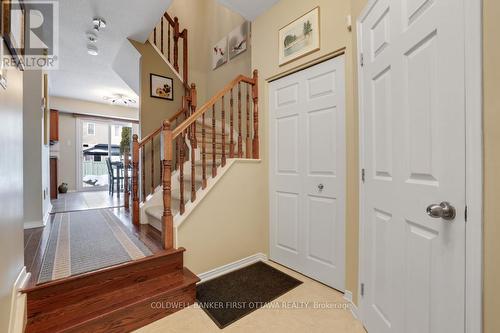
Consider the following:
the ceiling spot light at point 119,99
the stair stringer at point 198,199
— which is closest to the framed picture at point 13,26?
the stair stringer at point 198,199

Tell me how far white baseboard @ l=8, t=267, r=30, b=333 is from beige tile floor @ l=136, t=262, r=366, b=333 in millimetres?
638

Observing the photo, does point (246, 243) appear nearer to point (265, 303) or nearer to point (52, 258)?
point (265, 303)

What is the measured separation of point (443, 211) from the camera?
35.3 inches

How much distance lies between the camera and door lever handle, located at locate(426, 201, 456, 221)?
0.88 meters

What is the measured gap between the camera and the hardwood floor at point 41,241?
1.62 metres

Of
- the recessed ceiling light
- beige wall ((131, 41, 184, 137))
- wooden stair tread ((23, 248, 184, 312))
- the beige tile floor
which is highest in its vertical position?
the recessed ceiling light

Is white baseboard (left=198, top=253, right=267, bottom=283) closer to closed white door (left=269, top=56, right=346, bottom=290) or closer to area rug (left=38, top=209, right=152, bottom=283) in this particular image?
closed white door (left=269, top=56, right=346, bottom=290)

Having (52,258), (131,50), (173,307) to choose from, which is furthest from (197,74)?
(173,307)

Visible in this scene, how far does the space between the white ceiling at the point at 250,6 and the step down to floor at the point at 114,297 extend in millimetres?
2637

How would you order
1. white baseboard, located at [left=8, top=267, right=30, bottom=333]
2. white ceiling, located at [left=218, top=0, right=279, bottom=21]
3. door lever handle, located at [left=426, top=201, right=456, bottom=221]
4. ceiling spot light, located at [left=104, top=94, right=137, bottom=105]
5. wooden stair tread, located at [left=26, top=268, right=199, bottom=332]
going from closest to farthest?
1. door lever handle, located at [left=426, top=201, right=456, bottom=221]
2. white baseboard, located at [left=8, top=267, right=30, bottom=333]
3. wooden stair tread, located at [left=26, top=268, right=199, bottom=332]
4. white ceiling, located at [left=218, top=0, right=279, bottom=21]
5. ceiling spot light, located at [left=104, top=94, right=137, bottom=105]

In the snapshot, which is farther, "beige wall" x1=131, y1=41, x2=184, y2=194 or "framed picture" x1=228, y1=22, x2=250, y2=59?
"framed picture" x1=228, y1=22, x2=250, y2=59

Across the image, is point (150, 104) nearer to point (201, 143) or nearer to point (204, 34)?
point (201, 143)

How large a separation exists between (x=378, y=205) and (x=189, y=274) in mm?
1571

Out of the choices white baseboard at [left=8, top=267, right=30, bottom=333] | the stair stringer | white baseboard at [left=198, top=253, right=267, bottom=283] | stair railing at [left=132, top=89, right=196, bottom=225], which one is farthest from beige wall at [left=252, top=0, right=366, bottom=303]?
white baseboard at [left=8, top=267, right=30, bottom=333]
